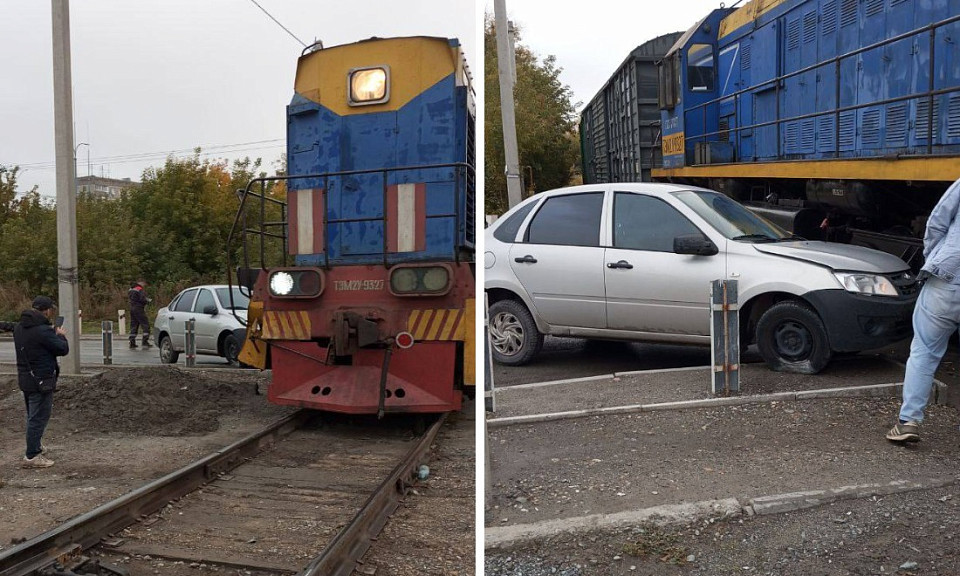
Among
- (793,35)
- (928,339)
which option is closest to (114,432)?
(928,339)

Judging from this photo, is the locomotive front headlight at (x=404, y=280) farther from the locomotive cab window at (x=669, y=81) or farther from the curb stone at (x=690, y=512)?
the locomotive cab window at (x=669, y=81)

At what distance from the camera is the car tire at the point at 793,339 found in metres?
4.80

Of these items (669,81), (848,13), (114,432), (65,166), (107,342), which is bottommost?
(114,432)

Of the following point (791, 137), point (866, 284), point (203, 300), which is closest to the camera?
point (866, 284)

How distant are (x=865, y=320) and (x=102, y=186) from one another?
1262cm

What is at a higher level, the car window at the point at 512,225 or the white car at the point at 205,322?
the car window at the point at 512,225

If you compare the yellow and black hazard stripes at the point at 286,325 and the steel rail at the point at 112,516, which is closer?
the steel rail at the point at 112,516

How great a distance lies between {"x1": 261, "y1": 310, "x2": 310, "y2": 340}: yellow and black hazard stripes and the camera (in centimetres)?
554

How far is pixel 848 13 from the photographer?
24.2ft

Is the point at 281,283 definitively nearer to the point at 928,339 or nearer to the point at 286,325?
the point at 286,325

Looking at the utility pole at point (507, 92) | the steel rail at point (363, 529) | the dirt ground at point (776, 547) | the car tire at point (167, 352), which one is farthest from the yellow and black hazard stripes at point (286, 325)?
the car tire at point (167, 352)

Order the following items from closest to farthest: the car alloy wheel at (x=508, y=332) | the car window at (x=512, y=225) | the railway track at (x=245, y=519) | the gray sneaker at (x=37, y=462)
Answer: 1. the railway track at (x=245, y=519)
2. the gray sneaker at (x=37, y=462)
3. the car window at (x=512, y=225)
4. the car alloy wheel at (x=508, y=332)

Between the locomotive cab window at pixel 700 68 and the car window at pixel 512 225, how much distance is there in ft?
19.7

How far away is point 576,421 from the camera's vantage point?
163 inches
